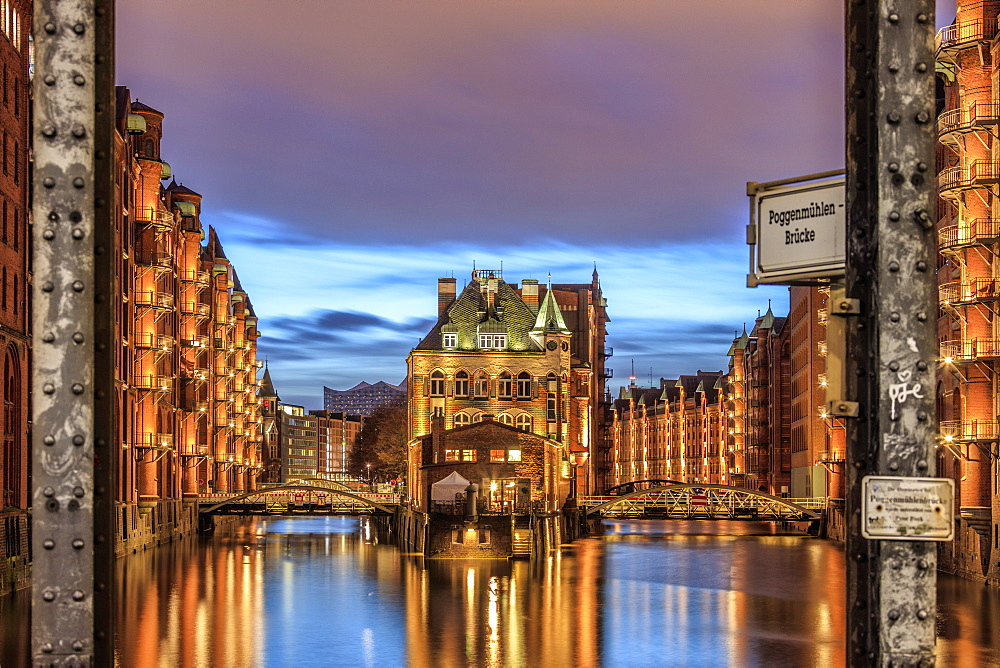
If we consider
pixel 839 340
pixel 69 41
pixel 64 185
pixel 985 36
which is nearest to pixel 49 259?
pixel 64 185

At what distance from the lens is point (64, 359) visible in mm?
7852

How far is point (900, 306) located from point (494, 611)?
150 ft

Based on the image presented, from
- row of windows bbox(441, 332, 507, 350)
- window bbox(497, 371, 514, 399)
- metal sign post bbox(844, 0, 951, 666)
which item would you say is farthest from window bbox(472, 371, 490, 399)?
metal sign post bbox(844, 0, 951, 666)

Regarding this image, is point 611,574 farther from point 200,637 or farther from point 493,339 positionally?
point 493,339

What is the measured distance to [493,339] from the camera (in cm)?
10544

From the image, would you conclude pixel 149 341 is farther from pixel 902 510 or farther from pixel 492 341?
pixel 902 510

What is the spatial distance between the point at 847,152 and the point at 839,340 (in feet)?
3.65

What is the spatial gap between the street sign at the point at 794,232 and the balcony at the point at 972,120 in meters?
42.6

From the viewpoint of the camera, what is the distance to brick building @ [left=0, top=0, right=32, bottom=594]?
48250 mm

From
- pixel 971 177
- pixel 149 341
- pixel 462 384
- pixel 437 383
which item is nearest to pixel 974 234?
pixel 971 177

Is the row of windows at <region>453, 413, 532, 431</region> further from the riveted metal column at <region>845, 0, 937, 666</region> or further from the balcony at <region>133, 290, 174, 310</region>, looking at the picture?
the riveted metal column at <region>845, 0, 937, 666</region>

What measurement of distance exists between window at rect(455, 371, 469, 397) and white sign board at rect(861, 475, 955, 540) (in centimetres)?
9586

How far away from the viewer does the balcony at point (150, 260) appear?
7750cm

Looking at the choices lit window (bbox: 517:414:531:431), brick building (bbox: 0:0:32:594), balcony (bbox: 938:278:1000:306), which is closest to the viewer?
brick building (bbox: 0:0:32:594)
